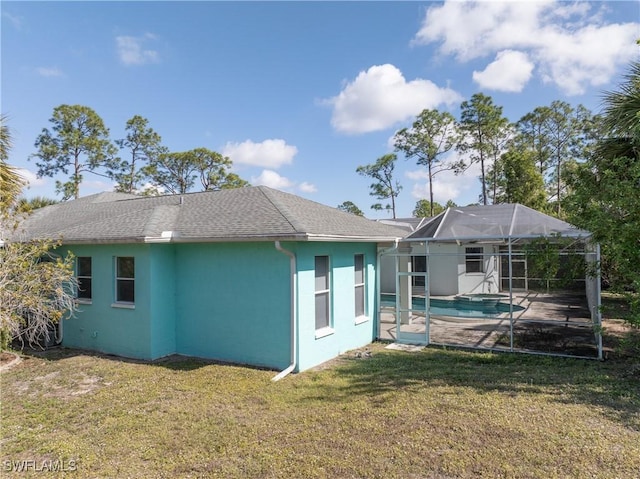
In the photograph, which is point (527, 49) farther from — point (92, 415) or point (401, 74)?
point (92, 415)

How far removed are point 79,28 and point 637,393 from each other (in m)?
18.5

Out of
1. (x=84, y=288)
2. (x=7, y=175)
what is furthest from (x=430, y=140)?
(x=7, y=175)

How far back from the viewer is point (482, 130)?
115 ft

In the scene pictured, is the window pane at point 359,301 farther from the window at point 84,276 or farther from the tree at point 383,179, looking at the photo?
the tree at point 383,179

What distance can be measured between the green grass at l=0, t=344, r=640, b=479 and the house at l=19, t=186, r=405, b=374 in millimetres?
935

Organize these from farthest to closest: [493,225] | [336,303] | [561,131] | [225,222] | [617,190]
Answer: [561,131]
[493,225]
[336,303]
[225,222]
[617,190]

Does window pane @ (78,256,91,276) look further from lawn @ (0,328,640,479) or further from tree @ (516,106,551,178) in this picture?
tree @ (516,106,551,178)

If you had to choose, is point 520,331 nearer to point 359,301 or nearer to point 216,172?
point 359,301

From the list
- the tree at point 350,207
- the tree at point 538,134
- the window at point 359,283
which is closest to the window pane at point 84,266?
the window at point 359,283

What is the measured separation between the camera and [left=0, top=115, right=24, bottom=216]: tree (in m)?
9.60

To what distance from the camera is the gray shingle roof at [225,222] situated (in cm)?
905

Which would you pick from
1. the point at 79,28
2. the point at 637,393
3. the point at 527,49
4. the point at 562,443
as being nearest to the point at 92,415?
the point at 562,443

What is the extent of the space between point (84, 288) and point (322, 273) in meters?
7.30

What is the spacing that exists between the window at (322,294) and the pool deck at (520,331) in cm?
328
